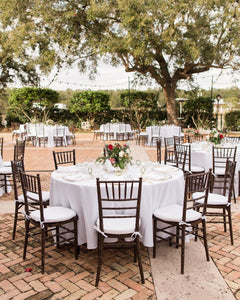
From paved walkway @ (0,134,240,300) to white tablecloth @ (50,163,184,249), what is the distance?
10.8 inches

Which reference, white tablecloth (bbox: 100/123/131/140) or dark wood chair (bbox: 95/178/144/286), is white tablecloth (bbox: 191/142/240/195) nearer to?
dark wood chair (bbox: 95/178/144/286)

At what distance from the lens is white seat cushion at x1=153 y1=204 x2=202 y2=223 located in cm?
326

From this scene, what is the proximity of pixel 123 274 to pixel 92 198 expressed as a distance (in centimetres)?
83

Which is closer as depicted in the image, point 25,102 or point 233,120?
point 233,120

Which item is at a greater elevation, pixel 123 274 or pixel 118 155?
pixel 118 155

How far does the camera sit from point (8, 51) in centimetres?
1670

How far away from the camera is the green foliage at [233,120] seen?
1809 cm

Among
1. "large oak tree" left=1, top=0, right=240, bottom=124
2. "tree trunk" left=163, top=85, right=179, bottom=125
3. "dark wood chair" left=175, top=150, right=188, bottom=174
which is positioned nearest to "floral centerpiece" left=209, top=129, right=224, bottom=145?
"dark wood chair" left=175, top=150, right=188, bottom=174

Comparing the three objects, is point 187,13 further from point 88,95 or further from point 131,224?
point 131,224

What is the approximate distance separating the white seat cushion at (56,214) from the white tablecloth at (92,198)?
8cm

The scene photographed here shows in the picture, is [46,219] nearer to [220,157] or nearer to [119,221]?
[119,221]

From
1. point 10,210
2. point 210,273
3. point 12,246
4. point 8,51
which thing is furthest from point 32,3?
point 210,273

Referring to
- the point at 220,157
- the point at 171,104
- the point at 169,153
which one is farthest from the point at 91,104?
the point at 220,157

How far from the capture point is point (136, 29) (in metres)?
12.7
